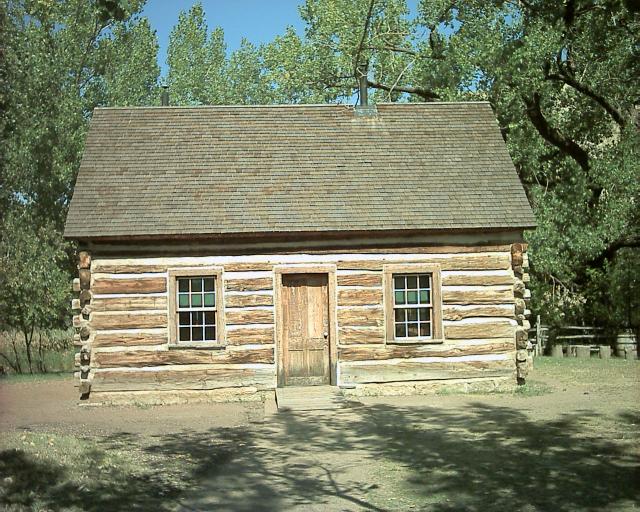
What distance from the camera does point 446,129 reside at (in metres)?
20.0

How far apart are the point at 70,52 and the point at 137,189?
12.4 metres

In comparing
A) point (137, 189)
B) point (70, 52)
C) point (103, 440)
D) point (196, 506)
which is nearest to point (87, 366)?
point (137, 189)

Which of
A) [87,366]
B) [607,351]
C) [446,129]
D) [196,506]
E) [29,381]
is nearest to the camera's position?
[196,506]

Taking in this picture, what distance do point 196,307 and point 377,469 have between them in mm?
7892

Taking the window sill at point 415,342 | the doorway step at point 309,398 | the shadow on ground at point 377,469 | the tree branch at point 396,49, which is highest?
the tree branch at point 396,49

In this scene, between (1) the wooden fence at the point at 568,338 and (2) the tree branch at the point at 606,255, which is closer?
(2) the tree branch at the point at 606,255

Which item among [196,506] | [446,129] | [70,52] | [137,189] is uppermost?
[70,52]

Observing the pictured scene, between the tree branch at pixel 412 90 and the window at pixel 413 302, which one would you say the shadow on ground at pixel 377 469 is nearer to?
the window at pixel 413 302

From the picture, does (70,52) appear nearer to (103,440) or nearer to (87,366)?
(87,366)

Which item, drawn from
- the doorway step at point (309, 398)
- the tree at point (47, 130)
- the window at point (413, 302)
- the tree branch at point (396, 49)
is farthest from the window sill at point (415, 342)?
the tree branch at point (396, 49)

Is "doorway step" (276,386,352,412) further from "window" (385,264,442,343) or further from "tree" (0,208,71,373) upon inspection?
"tree" (0,208,71,373)

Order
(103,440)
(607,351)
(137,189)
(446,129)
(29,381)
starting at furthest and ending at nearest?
(607,351) < (29,381) < (446,129) < (137,189) < (103,440)

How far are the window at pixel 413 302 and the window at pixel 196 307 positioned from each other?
133 inches

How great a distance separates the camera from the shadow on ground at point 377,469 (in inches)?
324
